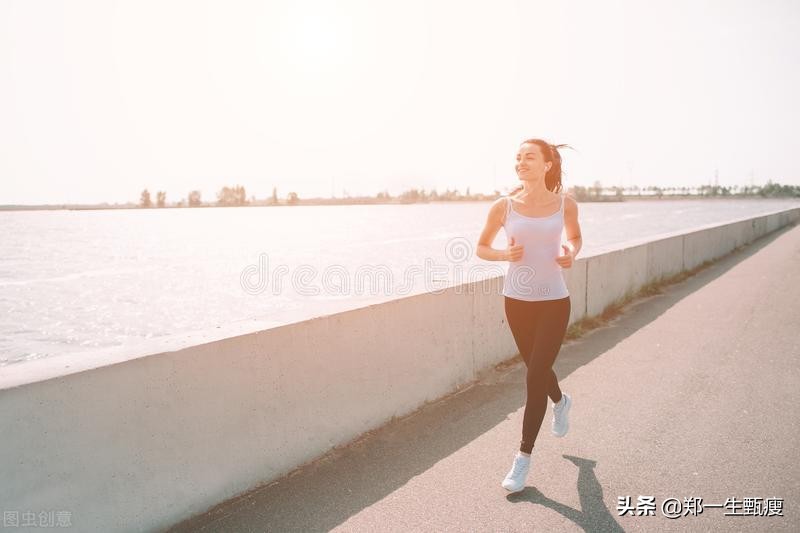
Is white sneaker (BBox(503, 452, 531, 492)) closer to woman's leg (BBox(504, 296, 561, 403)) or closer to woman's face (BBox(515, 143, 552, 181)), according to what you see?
woman's leg (BBox(504, 296, 561, 403))

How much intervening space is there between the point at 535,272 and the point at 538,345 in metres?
0.45

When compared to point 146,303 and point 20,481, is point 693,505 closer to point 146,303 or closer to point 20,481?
point 20,481

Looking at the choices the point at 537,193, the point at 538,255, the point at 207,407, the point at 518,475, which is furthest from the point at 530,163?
the point at 207,407

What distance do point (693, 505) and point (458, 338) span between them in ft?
8.95

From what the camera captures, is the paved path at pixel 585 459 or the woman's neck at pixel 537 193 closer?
the paved path at pixel 585 459

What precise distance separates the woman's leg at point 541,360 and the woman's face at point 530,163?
2.61 ft

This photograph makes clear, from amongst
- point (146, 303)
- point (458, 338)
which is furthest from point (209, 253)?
point (458, 338)

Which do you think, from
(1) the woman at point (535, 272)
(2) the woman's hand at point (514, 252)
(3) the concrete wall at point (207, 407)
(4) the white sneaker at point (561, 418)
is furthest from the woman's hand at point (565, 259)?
(3) the concrete wall at point (207, 407)

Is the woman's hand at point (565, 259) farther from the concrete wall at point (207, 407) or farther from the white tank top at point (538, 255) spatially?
the concrete wall at point (207, 407)

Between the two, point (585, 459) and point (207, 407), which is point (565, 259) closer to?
point (585, 459)

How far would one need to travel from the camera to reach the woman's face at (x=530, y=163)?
12.8 ft

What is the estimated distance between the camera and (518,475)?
12.2 ft

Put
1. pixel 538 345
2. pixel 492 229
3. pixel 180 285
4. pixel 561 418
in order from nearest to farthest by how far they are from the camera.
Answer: pixel 538 345
pixel 492 229
pixel 561 418
pixel 180 285

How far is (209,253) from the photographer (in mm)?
87188
